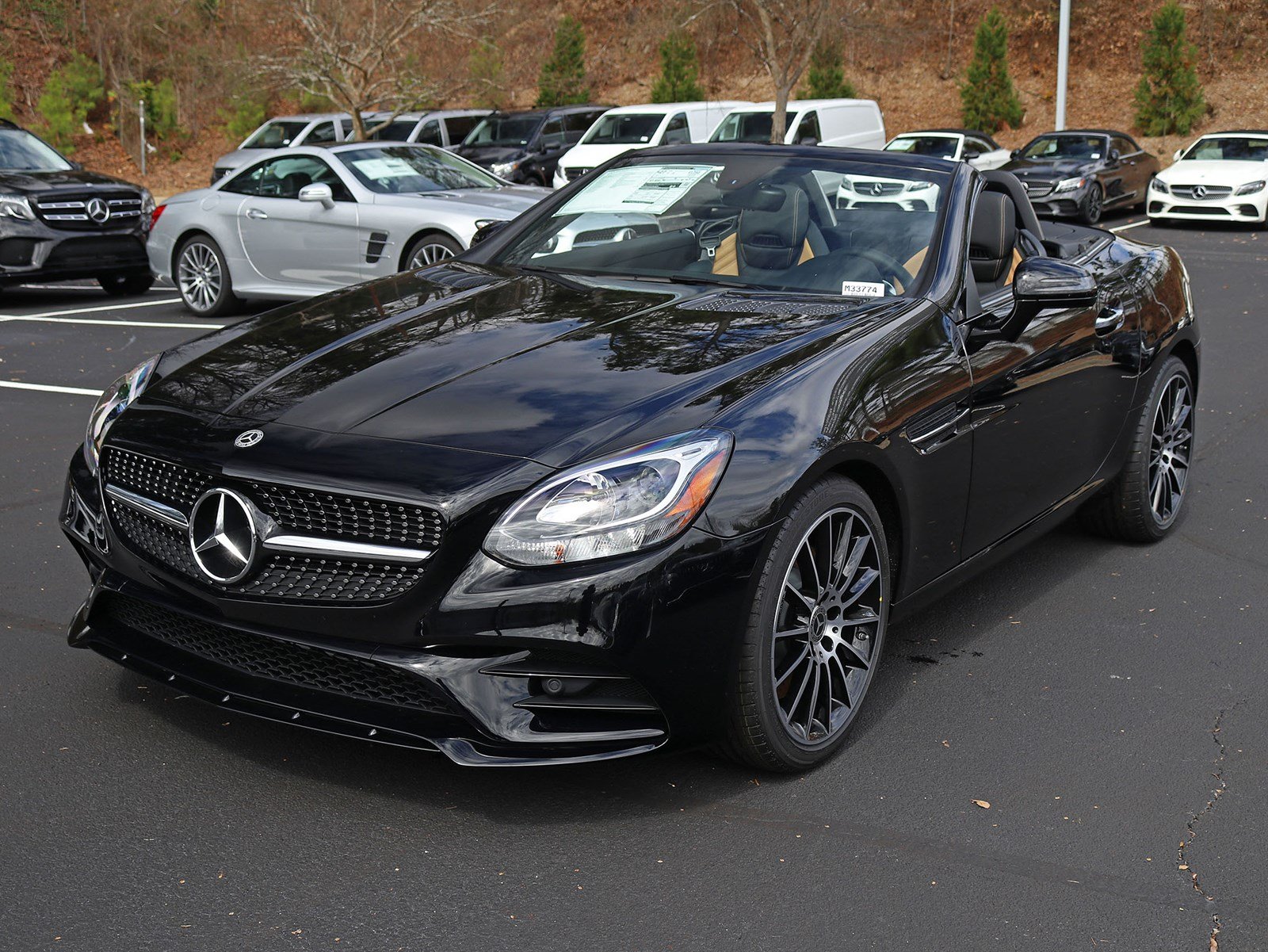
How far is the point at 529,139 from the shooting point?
1057 inches

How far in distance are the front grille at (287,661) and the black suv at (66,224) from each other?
34.3ft

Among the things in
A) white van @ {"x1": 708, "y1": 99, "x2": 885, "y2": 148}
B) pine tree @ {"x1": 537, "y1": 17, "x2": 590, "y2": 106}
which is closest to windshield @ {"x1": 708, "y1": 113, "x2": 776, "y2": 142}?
white van @ {"x1": 708, "y1": 99, "x2": 885, "y2": 148}

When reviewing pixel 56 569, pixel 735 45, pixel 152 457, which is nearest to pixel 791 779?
pixel 152 457

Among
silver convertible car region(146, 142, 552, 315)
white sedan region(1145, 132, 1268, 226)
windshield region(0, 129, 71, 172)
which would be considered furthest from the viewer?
white sedan region(1145, 132, 1268, 226)

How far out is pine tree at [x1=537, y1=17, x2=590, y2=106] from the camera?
39906mm

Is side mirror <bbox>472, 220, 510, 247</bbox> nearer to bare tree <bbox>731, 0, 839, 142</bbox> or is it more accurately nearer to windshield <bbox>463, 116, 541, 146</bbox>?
bare tree <bbox>731, 0, 839, 142</bbox>

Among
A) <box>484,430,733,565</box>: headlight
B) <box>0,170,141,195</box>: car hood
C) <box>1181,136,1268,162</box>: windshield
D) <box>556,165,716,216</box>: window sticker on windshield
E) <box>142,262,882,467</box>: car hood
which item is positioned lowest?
<box>1181,136,1268,162</box>: windshield

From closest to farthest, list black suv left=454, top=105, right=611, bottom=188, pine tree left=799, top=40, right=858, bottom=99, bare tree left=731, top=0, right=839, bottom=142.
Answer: bare tree left=731, top=0, right=839, bottom=142 < black suv left=454, top=105, right=611, bottom=188 < pine tree left=799, top=40, right=858, bottom=99

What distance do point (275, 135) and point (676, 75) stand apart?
46.9 ft

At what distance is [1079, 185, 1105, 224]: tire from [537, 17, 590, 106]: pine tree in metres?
20.8

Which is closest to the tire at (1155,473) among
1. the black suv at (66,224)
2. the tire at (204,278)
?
the tire at (204,278)

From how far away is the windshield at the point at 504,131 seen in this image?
27047mm

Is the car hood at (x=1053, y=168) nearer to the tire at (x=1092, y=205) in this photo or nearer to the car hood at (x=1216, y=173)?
the tire at (x=1092, y=205)

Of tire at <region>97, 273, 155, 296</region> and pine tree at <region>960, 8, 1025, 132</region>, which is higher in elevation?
pine tree at <region>960, 8, 1025, 132</region>
